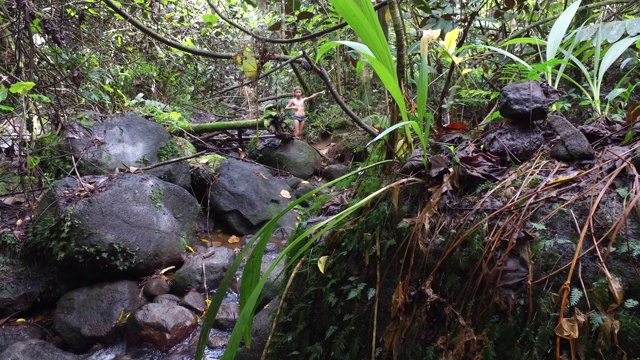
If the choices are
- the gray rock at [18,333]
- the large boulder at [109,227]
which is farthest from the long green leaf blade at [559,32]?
the gray rock at [18,333]

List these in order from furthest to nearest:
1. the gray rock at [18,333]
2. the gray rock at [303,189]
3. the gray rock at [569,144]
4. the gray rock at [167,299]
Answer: the gray rock at [303,189]
the gray rock at [167,299]
the gray rock at [18,333]
the gray rock at [569,144]

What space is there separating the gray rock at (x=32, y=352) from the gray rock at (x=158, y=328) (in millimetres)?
446

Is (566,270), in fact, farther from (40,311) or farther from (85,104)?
(85,104)

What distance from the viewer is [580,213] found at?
1.03m

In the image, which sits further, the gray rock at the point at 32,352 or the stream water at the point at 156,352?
the stream water at the point at 156,352

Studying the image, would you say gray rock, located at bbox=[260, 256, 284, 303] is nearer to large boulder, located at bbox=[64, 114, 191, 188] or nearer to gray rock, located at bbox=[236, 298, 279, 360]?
gray rock, located at bbox=[236, 298, 279, 360]

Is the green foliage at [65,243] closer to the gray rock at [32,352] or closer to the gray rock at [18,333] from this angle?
the gray rock at [18,333]

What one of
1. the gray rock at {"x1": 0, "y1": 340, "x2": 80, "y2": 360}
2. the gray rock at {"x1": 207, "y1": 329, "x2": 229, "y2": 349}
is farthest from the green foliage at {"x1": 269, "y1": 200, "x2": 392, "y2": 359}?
the gray rock at {"x1": 0, "y1": 340, "x2": 80, "y2": 360}

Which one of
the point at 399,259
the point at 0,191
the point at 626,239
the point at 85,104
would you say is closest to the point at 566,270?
the point at 626,239

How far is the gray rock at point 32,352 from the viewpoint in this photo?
2738 millimetres

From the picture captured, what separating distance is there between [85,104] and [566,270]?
18.5 ft

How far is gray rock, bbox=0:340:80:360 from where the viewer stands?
2738 mm

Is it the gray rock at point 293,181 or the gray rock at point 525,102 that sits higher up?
the gray rock at point 525,102

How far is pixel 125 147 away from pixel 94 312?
2206mm
